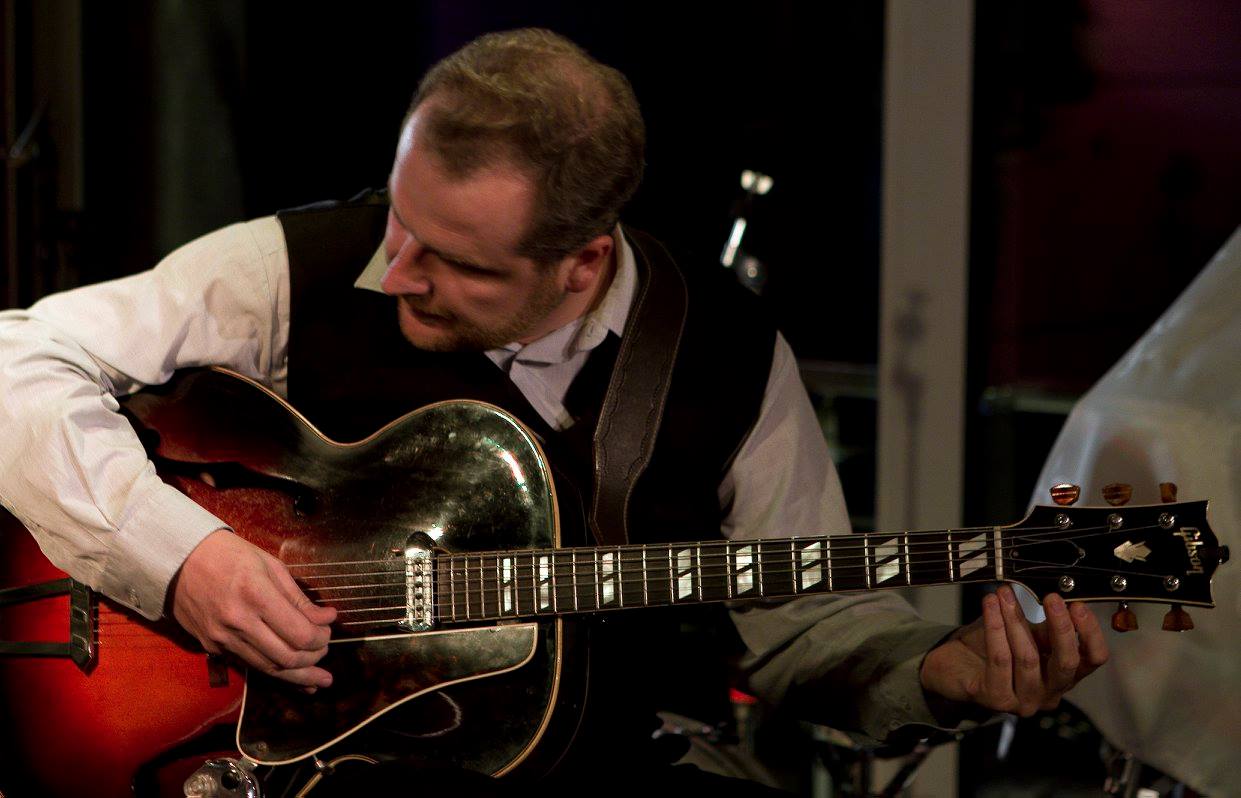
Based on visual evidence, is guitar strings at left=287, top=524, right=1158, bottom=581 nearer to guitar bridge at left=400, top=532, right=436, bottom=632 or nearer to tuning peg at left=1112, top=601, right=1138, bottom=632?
guitar bridge at left=400, top=532, right=436, bottom=632

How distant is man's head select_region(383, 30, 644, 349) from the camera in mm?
1668

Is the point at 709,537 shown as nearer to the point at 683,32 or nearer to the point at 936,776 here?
the point at 936,776

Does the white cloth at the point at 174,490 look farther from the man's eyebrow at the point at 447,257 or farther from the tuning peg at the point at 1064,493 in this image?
the tuning peg at the point at 1064,493

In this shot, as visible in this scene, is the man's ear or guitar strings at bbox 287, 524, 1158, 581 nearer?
guitar strings at bbox 287, 524, 1158, 581

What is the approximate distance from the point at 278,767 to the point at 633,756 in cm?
52

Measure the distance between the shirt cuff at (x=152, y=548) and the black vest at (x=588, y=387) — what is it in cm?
27

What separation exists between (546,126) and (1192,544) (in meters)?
0.98

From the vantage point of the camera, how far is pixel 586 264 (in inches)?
72.4

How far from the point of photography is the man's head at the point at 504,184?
1.67 m

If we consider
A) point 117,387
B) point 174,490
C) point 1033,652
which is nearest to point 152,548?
point 174,490

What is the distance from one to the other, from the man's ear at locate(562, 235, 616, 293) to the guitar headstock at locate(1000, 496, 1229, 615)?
0.71 m

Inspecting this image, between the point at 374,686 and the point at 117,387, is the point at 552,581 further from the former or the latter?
the point at 117,387

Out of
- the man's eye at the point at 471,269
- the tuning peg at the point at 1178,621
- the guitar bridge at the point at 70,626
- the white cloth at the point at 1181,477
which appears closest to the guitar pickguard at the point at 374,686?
the guitar bridge at the point at 70,626

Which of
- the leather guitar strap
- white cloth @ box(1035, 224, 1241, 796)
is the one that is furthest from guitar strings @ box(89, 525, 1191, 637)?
white cloth @ box(1035, 224, 1241, 796)
